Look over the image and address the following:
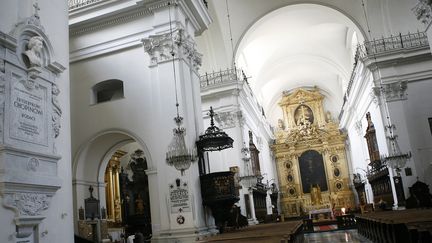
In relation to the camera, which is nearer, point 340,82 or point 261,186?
point 261,186

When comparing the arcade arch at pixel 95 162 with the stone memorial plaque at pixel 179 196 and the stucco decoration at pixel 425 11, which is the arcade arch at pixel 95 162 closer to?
the stone memorial plaque at pixel 179 196

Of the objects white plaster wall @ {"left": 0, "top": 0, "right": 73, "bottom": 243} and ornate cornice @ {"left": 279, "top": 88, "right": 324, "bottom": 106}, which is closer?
white plaster wall @ {"left": 0, "top": 0, "right": 73, "bottom": 243}

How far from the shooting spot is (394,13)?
16.8m

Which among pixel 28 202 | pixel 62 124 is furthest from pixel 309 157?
pixel 28 202

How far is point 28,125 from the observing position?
5.47 metres

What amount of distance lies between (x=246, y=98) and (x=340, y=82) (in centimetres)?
1245

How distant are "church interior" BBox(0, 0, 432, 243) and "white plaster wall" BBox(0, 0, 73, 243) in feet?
0.08

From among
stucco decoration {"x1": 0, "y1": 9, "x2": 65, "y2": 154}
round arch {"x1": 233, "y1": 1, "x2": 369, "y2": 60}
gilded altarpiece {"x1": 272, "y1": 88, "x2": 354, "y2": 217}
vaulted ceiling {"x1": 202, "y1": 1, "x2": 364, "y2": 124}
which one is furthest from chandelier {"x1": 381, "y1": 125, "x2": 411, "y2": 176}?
gilded altarpiece {"x1": 272, "y1": 88, "x2": 354, "y2": 217}

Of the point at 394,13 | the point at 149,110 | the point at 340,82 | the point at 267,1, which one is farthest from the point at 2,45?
the point at 340,82

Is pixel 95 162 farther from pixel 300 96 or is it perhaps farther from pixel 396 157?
pixel 300 96

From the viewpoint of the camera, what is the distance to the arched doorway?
11.0 meters

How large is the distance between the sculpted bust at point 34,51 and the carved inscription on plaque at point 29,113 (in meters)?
0.30

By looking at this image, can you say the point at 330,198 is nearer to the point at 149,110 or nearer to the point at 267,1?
the point at 267,1

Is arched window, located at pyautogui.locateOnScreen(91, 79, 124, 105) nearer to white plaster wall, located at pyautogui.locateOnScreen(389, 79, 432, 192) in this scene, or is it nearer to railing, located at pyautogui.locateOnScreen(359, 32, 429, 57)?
railing, located at pyautogui.locateOnScreen(359, 32, 429, 57)
